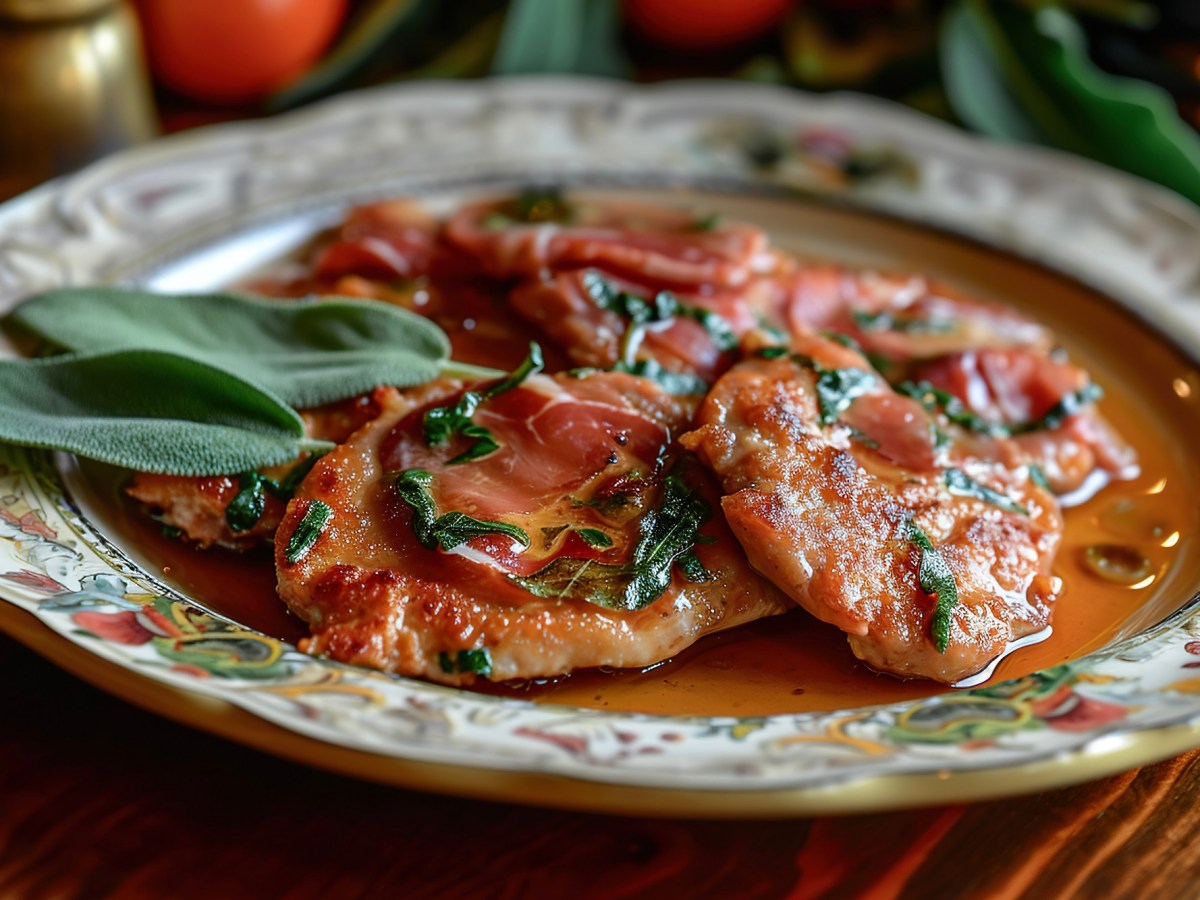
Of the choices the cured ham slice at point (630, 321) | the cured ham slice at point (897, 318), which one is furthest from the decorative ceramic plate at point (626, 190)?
the cured ham slice at point (630, 321)

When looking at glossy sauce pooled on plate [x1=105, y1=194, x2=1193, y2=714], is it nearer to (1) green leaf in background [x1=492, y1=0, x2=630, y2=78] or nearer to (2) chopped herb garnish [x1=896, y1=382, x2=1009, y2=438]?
(2) chopped herb garnish [x1=896, y1=382, x2=1009, y2=438]

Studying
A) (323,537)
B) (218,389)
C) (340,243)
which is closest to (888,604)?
(323,537)

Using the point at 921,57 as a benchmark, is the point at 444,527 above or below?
below

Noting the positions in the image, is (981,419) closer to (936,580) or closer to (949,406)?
(949,406)

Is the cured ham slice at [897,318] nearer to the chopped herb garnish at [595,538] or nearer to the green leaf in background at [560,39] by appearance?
the chopped herb garnish at [595,538]

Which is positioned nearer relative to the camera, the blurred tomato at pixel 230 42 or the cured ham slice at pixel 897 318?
the cured ham slice at pixel 897 318

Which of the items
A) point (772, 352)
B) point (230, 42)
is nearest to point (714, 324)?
point (772, 352)
